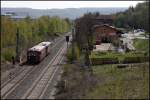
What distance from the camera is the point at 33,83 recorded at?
1136 inches

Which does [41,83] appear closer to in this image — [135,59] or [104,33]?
[135,59]

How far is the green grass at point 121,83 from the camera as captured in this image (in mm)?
23516

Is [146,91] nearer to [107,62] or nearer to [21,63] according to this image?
[107,62]

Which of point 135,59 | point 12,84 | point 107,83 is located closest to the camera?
point 107,83

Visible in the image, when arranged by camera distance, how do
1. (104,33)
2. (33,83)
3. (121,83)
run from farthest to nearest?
1. (104,33)
2. (33,83)
3. (121,83)

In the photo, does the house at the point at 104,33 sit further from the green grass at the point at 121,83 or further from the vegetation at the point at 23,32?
the green grass at the point at 121,83

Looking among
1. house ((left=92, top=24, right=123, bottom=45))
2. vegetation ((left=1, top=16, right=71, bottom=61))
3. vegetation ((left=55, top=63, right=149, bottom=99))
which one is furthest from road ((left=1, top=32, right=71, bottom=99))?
house ((left=92, top=24, right=123, bottom=45))

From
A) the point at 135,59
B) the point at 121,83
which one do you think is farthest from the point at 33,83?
the point at 135,59

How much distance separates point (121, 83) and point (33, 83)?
6.26 metres

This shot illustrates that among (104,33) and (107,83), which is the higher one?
(104,33)

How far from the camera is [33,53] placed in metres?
40.0

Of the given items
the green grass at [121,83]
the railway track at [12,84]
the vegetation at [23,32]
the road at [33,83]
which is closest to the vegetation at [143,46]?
the green grass at [121,83]

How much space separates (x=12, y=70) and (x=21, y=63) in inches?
204

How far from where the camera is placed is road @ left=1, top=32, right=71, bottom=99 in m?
24.6
